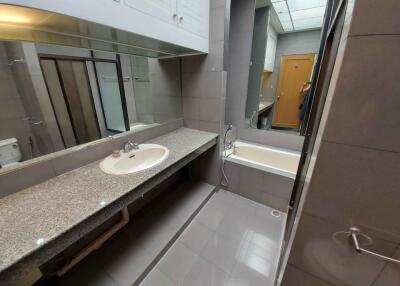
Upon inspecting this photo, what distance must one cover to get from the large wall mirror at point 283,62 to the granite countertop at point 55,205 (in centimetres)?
187

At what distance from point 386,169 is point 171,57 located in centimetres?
193

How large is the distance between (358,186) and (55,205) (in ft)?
4.13

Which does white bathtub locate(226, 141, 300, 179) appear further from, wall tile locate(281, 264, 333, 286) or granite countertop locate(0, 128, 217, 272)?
wall tile locate(281, 264, 333, 286)

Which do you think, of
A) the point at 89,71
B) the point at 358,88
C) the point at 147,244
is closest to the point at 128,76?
the point at 89,71

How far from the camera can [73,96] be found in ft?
4.29

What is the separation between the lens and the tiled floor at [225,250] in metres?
1.27

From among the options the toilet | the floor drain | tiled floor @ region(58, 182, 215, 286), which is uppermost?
the toilet

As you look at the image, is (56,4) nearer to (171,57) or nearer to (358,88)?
(358,88)

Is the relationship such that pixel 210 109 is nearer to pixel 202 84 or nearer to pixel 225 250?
pixel 202 84

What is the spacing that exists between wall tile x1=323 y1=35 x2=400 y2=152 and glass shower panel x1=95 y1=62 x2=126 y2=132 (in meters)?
1.55

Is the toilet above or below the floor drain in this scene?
above

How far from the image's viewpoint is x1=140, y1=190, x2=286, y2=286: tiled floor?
127 cm


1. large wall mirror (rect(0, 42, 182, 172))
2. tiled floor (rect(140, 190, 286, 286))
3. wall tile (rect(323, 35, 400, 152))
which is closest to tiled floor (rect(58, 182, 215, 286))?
tiled floor (rect(140, 190, 286, 286))

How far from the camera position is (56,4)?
68 centimetres
